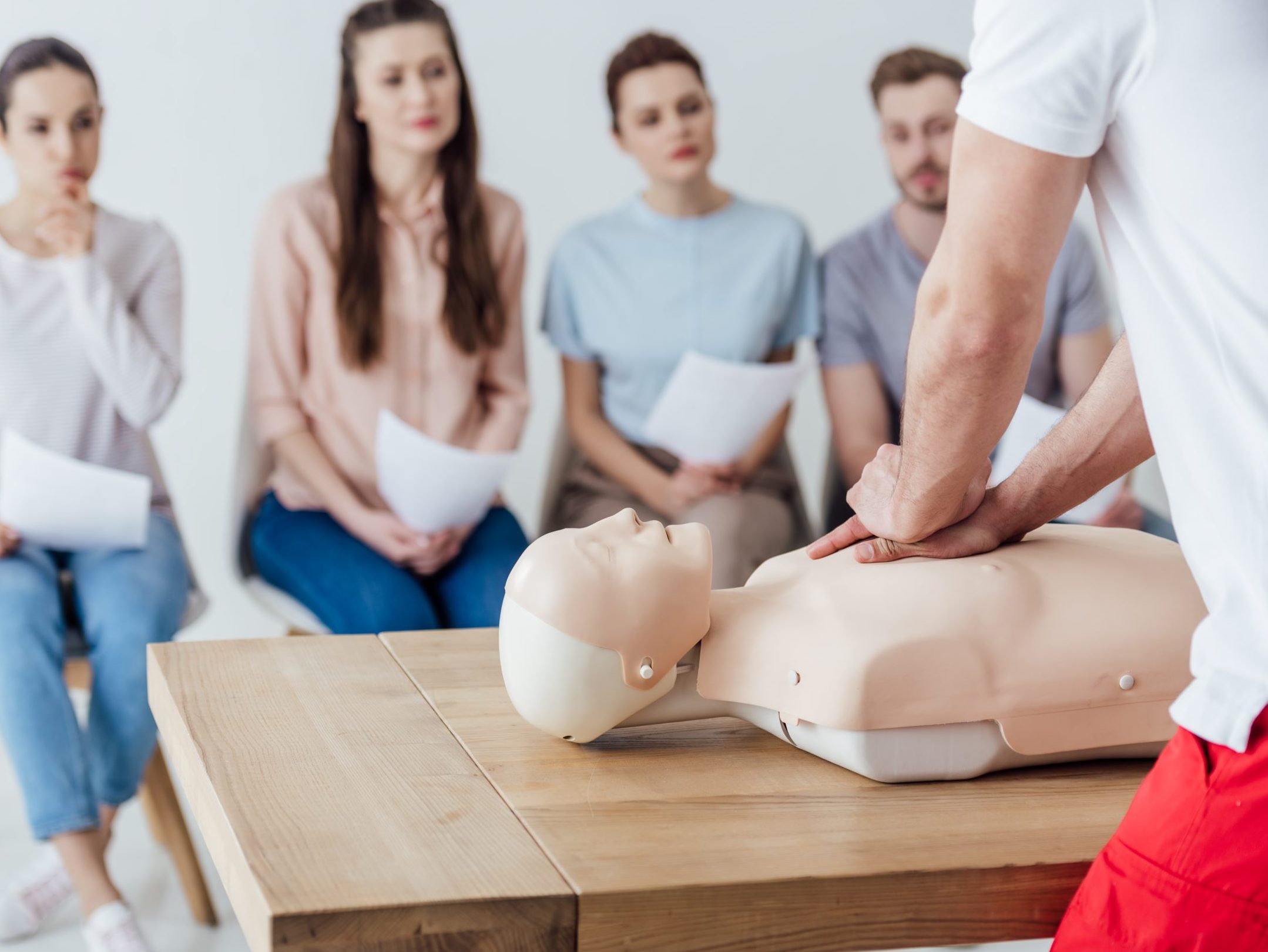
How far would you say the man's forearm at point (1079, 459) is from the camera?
119cm

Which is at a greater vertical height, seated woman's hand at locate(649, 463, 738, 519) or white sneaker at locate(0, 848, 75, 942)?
seated woman's hand at locate(649, 463, 738, 519)

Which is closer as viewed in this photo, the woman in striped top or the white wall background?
the woman in striped top

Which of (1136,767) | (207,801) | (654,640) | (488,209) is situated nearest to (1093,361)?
(488,209)

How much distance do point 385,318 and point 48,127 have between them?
0.68 metres

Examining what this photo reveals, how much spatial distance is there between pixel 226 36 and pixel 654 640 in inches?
100

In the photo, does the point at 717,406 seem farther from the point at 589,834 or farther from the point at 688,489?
the point at 589,834

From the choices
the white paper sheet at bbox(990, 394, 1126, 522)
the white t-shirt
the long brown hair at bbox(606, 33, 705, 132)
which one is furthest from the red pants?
the long brown hair at bbox(606, 33, 705, 132)

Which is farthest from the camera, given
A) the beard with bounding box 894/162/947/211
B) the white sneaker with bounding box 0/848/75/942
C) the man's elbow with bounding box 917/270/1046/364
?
the beard with bounding box 894/162/947/211

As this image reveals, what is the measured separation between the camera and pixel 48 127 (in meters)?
2.43

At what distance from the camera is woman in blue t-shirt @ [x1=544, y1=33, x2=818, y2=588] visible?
8.91ft

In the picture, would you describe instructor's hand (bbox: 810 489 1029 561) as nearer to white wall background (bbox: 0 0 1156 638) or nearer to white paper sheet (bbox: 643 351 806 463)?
white paper sheet (bbox: 643 351 806 463)

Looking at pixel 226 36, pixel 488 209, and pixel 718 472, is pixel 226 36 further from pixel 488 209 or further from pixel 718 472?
pixel 718 472

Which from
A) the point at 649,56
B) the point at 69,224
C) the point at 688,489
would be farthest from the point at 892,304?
the point at 69,224

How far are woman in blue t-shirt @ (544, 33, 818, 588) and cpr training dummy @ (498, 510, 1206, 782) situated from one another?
152 cm
